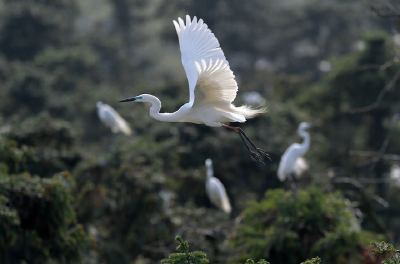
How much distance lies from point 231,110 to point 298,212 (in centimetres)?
182

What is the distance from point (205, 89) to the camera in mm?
4336

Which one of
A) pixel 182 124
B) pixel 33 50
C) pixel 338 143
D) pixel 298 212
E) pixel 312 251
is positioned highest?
pixel 33 50

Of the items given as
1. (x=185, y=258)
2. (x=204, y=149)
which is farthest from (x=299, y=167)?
(x=185, y=258)

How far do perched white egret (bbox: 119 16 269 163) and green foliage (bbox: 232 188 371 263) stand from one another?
40.8 inches

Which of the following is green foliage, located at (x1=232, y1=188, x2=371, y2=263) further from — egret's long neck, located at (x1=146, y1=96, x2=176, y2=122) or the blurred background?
egret's long neck, located at (x1=146, y1=96, x2=176, y2=122)

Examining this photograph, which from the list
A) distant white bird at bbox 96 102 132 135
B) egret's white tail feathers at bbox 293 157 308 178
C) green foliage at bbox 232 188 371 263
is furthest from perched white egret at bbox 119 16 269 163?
distant white bird at bbox 96 102 132 135

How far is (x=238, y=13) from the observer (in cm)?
2075

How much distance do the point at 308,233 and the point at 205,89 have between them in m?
2.64

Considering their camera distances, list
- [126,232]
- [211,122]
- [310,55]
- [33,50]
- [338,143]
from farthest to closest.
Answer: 1. [310,55]
2. [33,50]
3. [338,143]
4. [126,232]
5. [211,122]

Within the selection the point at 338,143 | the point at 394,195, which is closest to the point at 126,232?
the point at 394,195

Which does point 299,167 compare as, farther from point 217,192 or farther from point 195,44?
point 195,44

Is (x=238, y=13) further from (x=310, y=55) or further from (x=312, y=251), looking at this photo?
(x=312, y=251)

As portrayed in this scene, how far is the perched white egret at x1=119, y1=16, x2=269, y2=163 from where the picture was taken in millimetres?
4157

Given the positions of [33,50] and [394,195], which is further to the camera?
[33,50]
